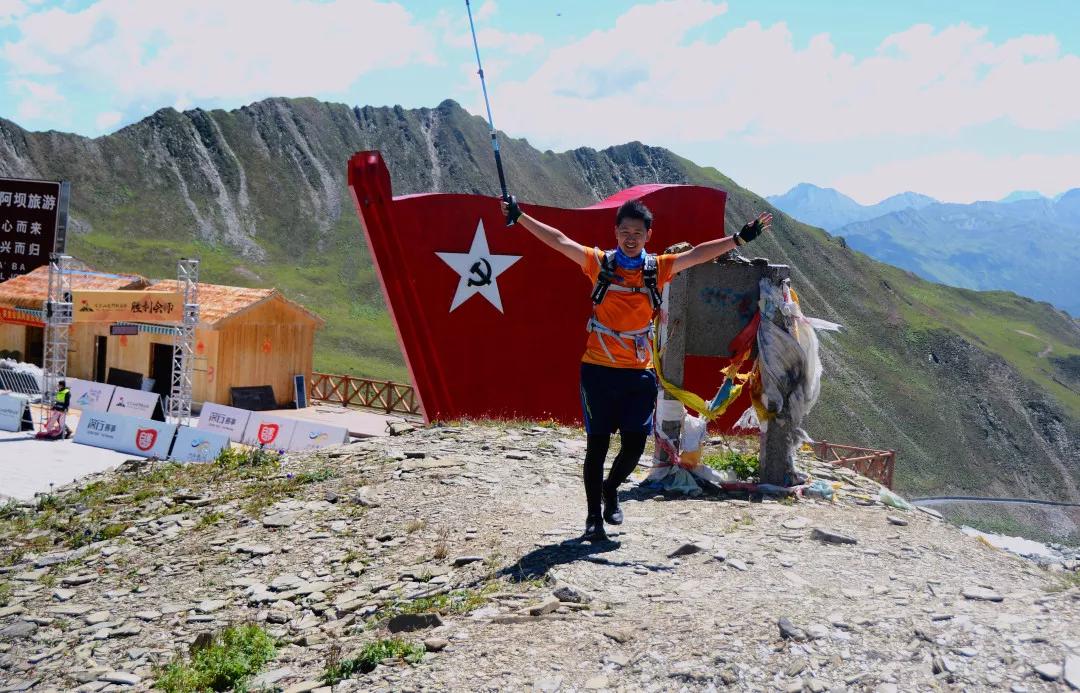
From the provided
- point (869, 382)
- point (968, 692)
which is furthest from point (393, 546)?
point (869, 382)

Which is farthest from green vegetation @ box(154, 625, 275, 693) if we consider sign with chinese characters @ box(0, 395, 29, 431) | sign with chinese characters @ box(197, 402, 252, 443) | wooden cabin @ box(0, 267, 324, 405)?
wooden cabin @ box(0, 267, 324, 405)

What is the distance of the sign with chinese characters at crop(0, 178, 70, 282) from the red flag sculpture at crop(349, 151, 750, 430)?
21753 millimetres

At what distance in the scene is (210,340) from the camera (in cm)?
2477

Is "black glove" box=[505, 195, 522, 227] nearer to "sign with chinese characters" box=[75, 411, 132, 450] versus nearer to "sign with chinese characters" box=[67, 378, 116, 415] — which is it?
"sign with chinese characters" box=[75, 411, 132, 450]

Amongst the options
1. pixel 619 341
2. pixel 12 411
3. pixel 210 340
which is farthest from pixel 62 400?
pixel 619 341

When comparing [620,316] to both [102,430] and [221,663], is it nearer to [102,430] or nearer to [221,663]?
[221,663]

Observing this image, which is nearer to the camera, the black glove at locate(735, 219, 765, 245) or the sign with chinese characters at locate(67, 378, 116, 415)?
the black glove at locate(735, 219, 765, 245)

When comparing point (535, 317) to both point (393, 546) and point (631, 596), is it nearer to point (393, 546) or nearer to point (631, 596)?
point (393, 546)

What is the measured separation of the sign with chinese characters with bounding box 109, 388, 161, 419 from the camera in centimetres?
2164

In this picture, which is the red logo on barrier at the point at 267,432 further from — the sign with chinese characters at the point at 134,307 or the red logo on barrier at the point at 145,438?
the sign with chinese characters at the point at 134,307

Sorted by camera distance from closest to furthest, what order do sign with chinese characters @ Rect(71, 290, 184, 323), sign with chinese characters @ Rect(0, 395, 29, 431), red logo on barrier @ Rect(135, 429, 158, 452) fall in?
red logo on barrier @ Rect(135, 429, 158, 452), sign with chinese characters @ Rect(0, 395, 29, 431), sign with chinese characters @ Rect(71, 290, 184, 323)

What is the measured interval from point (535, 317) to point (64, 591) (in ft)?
23.3

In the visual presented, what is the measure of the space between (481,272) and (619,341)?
22.8ft

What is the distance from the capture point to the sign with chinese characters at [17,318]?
90.4ft
